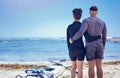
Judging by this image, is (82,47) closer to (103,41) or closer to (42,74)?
(103,41)

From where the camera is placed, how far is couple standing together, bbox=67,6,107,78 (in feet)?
28.5

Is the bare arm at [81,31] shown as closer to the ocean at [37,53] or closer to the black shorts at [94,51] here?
the black shorts at [94,51]

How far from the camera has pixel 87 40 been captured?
28.9 ft

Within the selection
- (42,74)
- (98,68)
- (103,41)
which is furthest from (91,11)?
(42,74)

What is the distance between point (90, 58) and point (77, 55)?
34 cm

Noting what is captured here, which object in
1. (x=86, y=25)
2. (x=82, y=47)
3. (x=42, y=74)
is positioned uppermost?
(x=86, y=25)

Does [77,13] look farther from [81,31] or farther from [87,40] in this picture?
[87,40]

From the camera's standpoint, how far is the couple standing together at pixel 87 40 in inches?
342

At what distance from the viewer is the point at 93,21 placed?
877 centimetres

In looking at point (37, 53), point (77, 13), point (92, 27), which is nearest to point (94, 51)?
point (92, 27)

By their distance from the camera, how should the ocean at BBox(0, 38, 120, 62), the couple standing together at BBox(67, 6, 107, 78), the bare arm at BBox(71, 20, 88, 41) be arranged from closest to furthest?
1. the bare arm at BBox(71, 20, 88, 41)
2. the couple standing together at BBox(67, 6, 107, 78)
3. the ocean at BBox(0, 38, 120, 62)

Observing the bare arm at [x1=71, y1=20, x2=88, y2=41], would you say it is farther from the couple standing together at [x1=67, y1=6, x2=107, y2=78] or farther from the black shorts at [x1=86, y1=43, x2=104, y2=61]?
the black shorts at [x1=86, y1=43, x2=104, y2=61]

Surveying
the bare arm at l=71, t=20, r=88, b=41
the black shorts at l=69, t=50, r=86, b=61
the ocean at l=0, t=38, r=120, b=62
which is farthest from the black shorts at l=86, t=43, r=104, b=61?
the ocean at l=0, t=38, r=120, b=62

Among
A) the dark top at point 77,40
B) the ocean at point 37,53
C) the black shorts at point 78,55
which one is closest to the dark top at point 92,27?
the dark top at point 77,40
